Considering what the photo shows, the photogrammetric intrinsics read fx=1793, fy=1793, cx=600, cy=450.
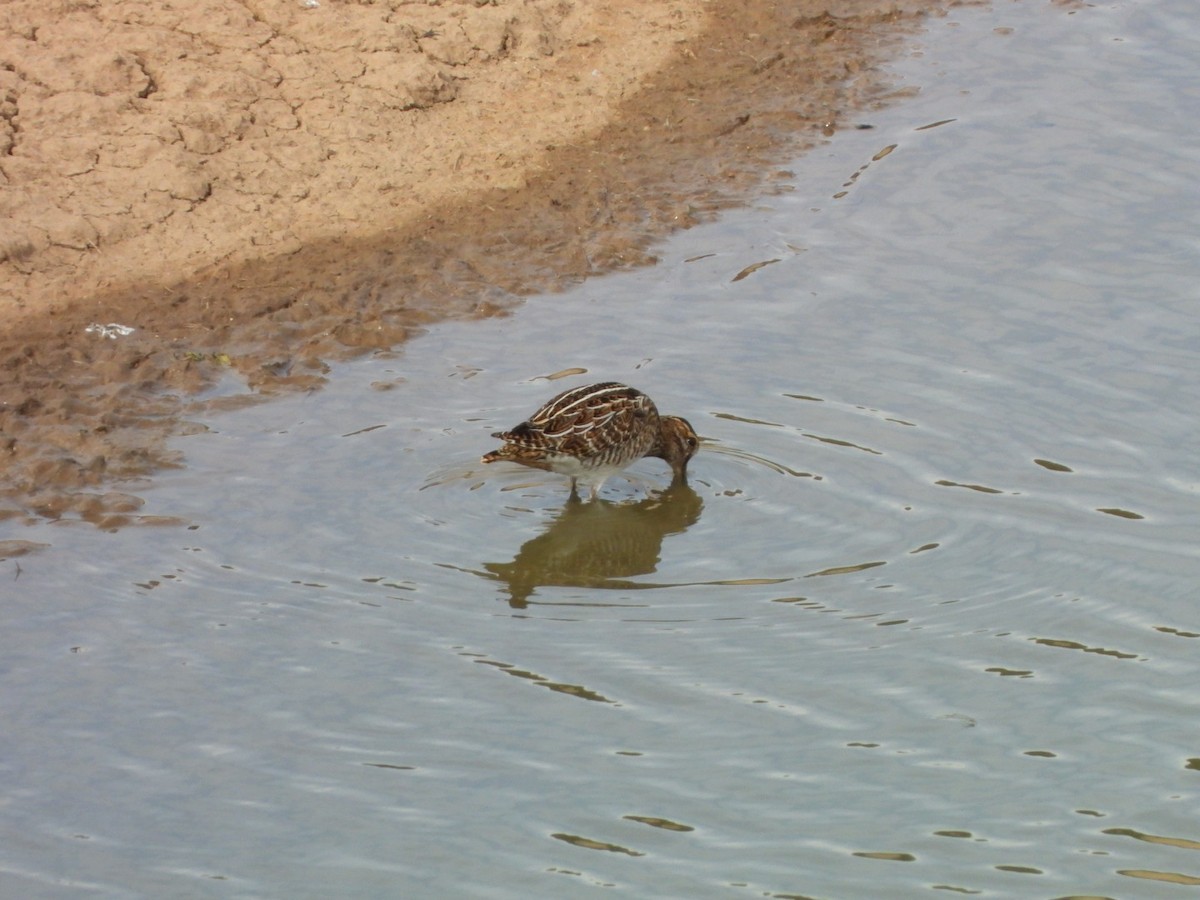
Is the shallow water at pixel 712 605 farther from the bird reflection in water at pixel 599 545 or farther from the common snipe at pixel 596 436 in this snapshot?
the common snipe at pixel 596 436

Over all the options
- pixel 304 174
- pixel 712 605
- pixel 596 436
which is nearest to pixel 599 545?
pixel 596 436

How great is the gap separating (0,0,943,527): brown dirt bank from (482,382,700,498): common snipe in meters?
1.83

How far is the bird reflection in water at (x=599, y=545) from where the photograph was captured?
847 cm

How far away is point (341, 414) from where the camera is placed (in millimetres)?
9961

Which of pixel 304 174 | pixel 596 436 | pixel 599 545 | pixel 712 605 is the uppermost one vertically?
pixel 304 174

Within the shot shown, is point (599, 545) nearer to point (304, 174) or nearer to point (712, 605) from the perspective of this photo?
point (712, 605)

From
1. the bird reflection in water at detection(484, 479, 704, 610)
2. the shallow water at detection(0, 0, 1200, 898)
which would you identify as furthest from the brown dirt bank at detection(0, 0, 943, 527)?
the bird reflection in water at detection(484, 479, 704, 610)

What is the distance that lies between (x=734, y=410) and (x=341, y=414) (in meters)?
2.19

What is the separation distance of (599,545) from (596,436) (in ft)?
1.84

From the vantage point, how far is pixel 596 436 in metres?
9.17

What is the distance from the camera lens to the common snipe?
9008 millimetres

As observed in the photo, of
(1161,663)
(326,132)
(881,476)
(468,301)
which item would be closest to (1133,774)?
(1161,663)

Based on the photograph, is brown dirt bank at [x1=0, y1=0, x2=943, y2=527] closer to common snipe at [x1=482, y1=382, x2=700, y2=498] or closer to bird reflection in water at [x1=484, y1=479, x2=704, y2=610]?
common snipe at [x1=482, y1=382, x2=700, y2=498]

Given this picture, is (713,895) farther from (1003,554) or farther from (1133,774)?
(1003,554)
